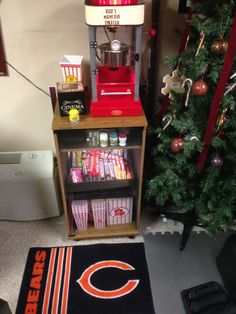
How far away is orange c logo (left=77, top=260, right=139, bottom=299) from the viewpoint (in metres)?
1.58

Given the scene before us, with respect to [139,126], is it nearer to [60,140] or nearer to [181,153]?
[181,153]

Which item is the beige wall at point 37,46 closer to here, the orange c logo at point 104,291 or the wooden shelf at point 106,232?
the wooden shelf at point 106,232

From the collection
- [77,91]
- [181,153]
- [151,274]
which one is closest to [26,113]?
[77,91]

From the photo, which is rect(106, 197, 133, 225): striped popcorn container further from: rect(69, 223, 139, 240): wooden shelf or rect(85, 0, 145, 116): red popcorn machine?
rect(85, 0, 145, 116): red popcorn machine

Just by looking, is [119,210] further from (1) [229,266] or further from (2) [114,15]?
(2) [114,15]

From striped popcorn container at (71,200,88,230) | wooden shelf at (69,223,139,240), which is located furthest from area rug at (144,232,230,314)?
striped popcorn container at (71,200,88,230)

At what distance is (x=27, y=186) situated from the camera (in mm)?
1783

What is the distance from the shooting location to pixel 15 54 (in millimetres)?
1620

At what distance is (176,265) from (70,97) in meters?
1.18

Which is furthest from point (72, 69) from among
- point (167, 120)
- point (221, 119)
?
point (221, 119)

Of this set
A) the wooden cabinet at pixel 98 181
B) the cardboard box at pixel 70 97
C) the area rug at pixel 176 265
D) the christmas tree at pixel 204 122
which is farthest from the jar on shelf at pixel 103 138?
the area rug at pixel 176 265

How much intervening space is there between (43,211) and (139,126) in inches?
38.4

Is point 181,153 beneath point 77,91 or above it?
beneath

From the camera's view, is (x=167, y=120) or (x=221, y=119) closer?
(x=221, y=119)
